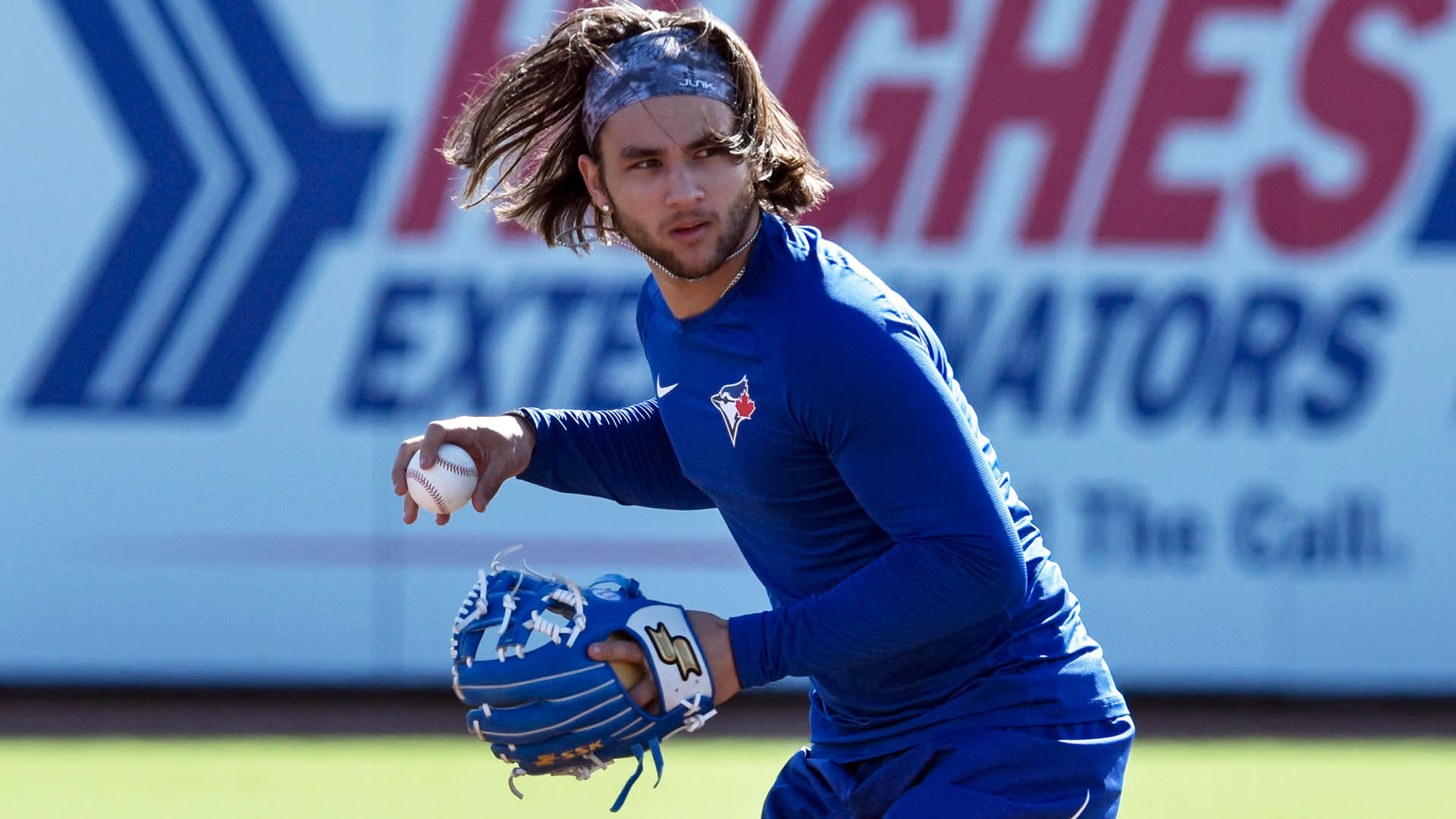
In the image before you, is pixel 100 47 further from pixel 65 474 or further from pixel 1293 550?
pixel 1293 550

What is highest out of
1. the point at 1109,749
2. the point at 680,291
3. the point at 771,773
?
the point at 680,291

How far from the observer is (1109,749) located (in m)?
2.71

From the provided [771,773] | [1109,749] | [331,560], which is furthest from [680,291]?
[331,560]

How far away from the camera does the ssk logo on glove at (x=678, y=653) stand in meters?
2.40

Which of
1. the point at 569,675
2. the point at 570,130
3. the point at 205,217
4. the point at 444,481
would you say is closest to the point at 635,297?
the point at 205,217

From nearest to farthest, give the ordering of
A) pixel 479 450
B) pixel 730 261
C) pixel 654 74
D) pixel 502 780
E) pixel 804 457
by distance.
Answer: pixel 804 457 → pixel 730 261 → pixel 654 74 → pixel 479 450 → pixel 502 780

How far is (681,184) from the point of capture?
8.76 ft

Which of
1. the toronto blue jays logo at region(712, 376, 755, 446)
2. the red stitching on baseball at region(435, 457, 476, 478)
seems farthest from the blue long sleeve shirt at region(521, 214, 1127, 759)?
the red stitching on baseball at region(435, 457, 476, 478)

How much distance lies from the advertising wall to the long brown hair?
3856mm

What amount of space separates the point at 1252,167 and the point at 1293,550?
153cm

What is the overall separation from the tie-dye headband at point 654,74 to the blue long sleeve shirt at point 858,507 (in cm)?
26

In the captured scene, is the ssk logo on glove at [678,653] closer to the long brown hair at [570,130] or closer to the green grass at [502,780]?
the long brown hair at [570,130]

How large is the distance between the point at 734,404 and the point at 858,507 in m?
0.24

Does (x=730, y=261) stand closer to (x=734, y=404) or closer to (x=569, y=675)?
(x=734, y=404)
